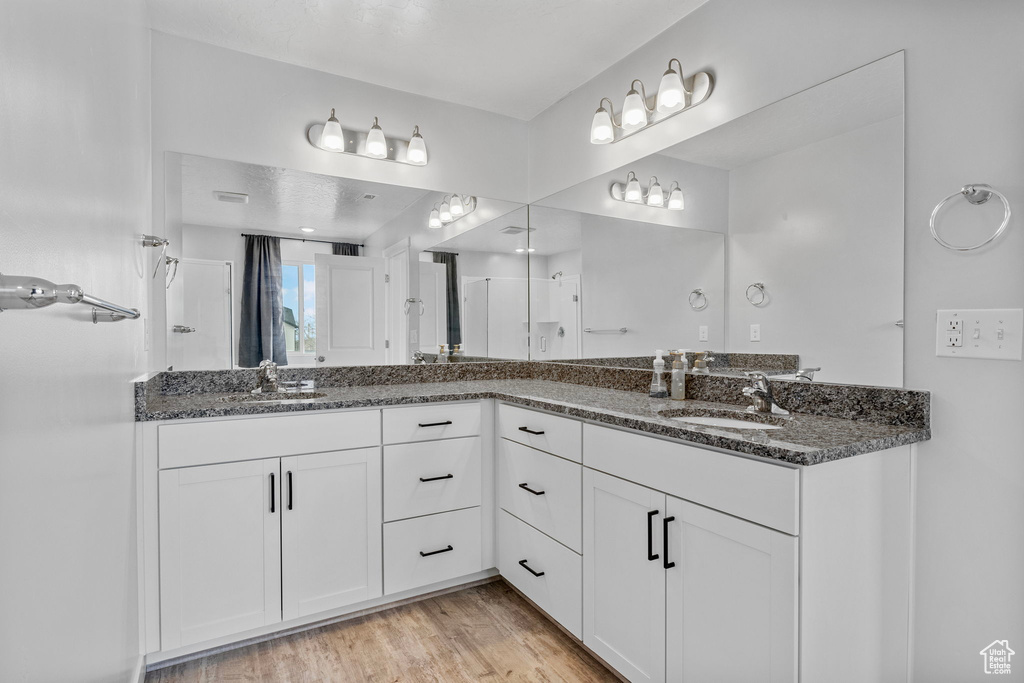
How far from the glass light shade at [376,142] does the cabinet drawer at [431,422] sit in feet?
4.17

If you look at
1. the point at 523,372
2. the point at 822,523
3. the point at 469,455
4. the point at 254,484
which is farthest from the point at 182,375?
the point at 822,523

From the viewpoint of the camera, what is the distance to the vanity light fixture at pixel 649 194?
219 centimetres

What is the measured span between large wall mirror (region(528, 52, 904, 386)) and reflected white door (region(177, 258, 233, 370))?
165 centimetres

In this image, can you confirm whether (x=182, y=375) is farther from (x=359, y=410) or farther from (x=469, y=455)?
(x=469, y=455)

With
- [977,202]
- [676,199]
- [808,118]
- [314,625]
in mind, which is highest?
[808,118]

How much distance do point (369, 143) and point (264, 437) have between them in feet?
4.76

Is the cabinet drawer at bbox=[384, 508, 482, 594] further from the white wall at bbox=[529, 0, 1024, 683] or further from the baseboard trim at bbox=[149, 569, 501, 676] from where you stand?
the white wall at bbox=[529, 0, 1024, 683]

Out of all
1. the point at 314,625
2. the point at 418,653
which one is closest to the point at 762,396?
the point at 418,653

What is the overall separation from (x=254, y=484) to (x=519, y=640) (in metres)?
1.10

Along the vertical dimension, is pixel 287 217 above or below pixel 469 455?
above

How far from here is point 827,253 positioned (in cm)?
162

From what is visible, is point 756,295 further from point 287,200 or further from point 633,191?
point 287,200

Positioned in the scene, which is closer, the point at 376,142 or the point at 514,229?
the point at 376,142

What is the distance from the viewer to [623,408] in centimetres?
180
